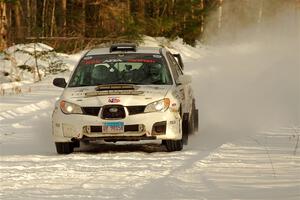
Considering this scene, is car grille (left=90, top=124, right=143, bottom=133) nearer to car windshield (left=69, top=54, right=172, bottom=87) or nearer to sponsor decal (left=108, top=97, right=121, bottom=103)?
sponsor decal (left=108, top=97, right=121, bottom=103)

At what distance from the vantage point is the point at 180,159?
10016mm

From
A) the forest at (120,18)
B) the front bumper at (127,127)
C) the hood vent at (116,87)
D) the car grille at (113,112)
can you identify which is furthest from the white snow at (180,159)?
the forest at (120,18)

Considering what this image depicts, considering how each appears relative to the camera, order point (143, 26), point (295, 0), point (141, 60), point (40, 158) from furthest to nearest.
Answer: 1. point (295, 0)
2. point (143, 26)
3. point (141, 60)
4. point (40, 158)

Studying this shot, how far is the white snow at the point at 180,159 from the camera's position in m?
7.73

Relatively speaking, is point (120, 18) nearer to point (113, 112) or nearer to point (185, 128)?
point (185, 128)

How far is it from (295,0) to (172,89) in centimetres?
4848

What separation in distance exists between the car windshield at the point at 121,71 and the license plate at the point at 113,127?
105cm

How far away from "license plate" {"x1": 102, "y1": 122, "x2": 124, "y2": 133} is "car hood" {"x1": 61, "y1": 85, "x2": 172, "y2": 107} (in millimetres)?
268

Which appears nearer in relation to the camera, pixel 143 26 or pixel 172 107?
pixel 172 107

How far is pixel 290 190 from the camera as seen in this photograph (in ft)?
24.9

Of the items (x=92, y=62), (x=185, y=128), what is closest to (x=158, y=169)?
(x=185, y=128)

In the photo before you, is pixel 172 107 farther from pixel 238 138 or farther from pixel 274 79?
pixel 274 79

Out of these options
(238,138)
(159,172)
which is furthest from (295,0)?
(159,172)

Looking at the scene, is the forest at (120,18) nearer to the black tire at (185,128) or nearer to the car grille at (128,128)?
the black tire at (185,128)
